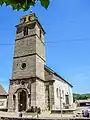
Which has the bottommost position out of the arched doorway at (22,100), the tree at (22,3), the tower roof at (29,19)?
the arched doorway at (22,100)

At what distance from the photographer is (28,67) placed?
31016 mm

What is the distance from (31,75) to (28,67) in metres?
1.70

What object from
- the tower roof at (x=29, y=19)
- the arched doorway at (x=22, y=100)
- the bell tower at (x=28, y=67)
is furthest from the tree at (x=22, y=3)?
the tower roof at (x=29, y=19)

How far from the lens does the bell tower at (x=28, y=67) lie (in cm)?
2927

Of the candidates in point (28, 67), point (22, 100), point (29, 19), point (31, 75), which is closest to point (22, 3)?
point (31, 75)

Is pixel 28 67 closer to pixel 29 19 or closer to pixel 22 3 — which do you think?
pixel 29 19

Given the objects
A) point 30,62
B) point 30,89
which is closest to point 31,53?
point 30,62

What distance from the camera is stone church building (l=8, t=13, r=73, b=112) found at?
29.4m

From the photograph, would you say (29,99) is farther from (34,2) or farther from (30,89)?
(34,2)

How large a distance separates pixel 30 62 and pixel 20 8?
2956 centimetres

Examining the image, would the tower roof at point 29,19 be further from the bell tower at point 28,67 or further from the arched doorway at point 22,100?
the arched doorway at point 22,100

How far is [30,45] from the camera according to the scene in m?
32.4

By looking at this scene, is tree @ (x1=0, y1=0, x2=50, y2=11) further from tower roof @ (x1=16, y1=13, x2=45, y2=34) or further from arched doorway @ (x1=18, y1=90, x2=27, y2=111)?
tower roof @ (x1=16, y1=13, x2=45, y2=34)

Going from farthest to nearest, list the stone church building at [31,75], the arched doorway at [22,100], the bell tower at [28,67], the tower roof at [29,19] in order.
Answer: the tower roof at [29,19] → the arched doorway at [22,100] → the stone church building at [31,75] → the bell tower at [28,67]
